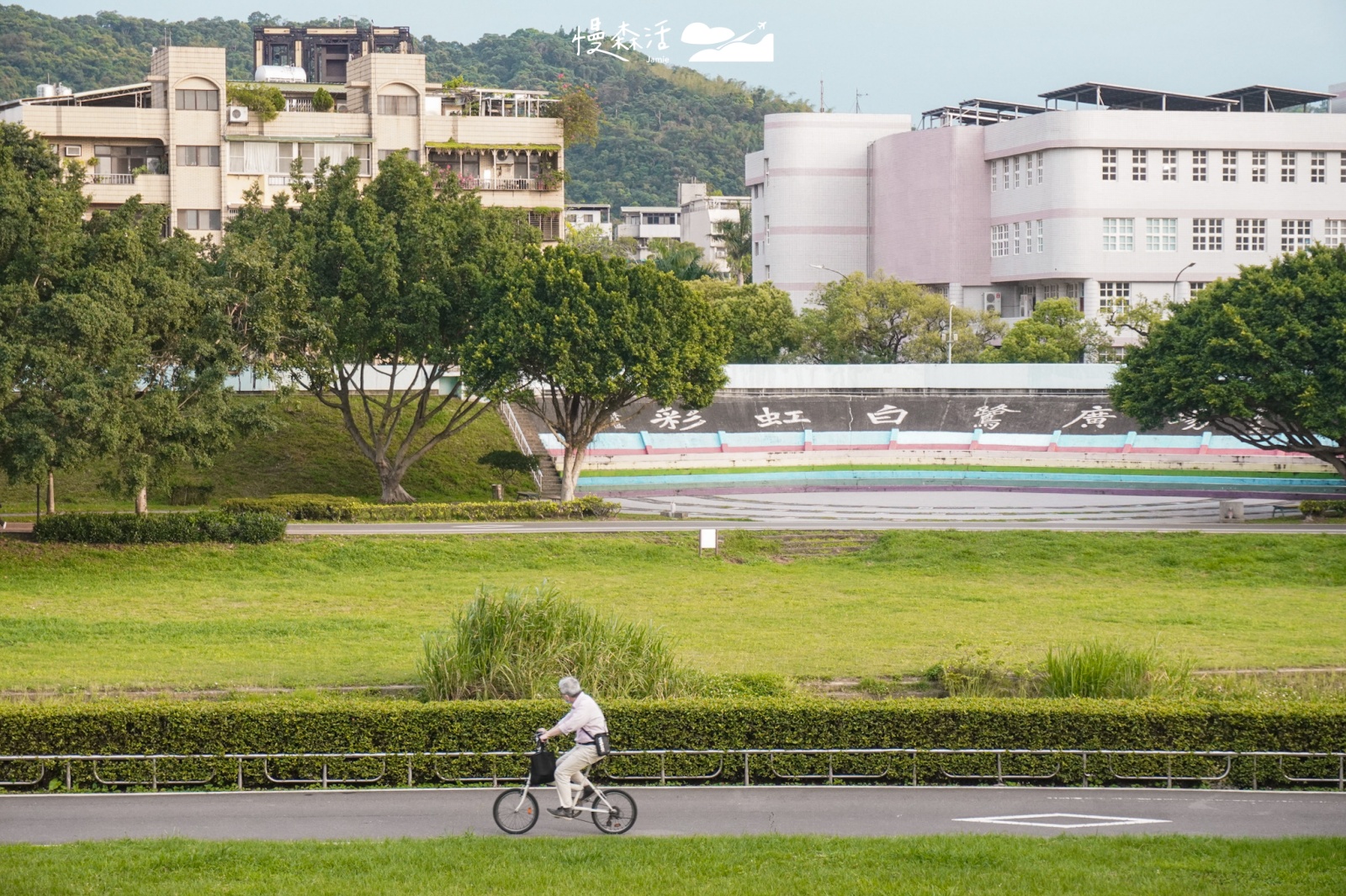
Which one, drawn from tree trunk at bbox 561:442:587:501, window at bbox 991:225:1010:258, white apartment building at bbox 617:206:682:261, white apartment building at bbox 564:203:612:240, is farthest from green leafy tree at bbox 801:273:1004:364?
white apartment building at bbox 617:206:682:261

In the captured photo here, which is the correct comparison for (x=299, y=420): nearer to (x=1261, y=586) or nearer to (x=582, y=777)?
(x=1261, y=586)

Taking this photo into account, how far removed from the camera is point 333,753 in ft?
69.1

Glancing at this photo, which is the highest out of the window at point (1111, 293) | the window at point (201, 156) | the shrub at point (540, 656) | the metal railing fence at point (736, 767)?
the window at point (201, 156)

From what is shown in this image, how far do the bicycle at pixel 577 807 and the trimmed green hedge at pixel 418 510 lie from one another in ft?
101

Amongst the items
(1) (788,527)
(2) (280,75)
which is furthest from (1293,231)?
(2) (280,75)

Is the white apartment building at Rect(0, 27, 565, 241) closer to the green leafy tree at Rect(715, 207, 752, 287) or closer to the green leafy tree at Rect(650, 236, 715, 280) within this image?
the green leafy tree at Rect(650, 236, 715, 280)

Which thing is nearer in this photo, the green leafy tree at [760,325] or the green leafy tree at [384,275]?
the green leafy tree at [384,275]

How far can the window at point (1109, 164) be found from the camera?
88.3 metres

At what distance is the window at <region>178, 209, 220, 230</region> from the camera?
7562cm

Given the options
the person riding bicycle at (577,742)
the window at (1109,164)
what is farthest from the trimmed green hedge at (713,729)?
the window at (1109,164)

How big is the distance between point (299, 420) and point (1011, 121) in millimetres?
50955

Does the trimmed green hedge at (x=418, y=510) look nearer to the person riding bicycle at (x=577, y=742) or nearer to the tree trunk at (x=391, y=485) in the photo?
the tree trunk at (x=391, y=485)

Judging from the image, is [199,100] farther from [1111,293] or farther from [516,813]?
[516,813]

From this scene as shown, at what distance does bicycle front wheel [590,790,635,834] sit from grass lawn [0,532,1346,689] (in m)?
10.1
